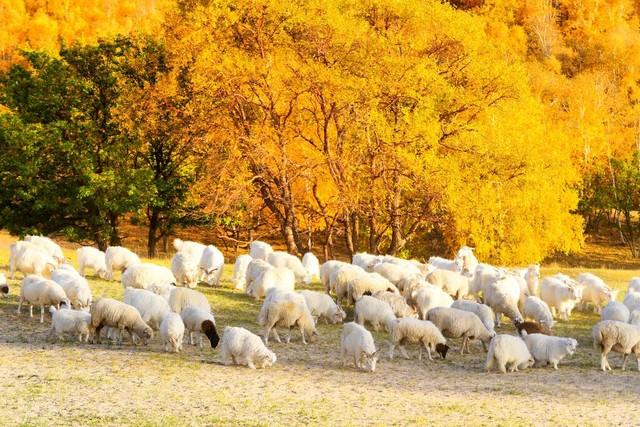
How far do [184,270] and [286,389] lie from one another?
1152 centimetres

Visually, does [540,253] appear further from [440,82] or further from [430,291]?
[430,291]

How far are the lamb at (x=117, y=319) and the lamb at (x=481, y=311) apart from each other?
707 centimetres

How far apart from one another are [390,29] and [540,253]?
1301 centimetres

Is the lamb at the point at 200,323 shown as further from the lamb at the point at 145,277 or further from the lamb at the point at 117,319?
the lamb at the point at 145,277

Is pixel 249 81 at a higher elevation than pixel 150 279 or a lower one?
higher

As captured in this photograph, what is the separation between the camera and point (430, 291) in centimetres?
2177

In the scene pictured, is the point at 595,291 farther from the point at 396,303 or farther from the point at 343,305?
the point at 396,303

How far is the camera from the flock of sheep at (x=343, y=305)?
57.1 ft

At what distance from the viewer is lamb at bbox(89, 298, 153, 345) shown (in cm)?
1747

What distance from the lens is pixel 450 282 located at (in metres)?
25.1

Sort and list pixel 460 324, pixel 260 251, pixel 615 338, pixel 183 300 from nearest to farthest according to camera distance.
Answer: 1. pixel 615 338
2. pixel 460 324
3. pixel 183 300
4. pixel 260 251

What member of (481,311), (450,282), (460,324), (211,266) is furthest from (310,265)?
(460,324)

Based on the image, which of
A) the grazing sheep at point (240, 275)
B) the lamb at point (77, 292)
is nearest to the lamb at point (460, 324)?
the lamb at point (77, 292)

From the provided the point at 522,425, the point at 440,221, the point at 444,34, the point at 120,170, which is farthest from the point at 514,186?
the point at 522,425
